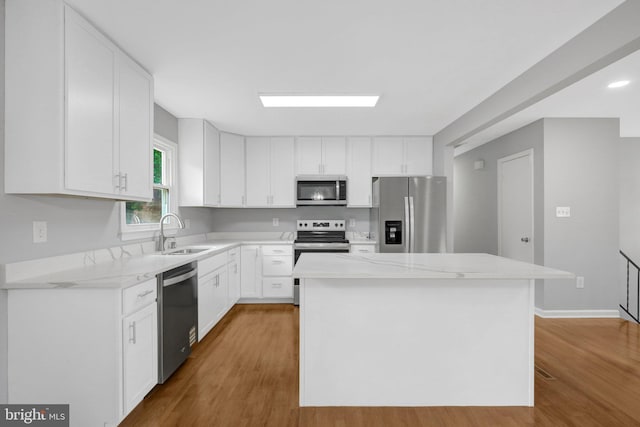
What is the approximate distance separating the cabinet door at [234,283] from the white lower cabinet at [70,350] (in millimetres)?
2147

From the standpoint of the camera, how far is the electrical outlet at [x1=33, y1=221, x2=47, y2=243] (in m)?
1.82

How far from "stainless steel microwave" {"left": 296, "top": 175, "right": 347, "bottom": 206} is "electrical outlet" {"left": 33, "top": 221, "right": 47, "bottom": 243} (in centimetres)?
293

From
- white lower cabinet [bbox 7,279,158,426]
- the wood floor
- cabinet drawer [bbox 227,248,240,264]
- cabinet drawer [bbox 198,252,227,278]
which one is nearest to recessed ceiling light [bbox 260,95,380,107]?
cabinet drawer [bbox 198,252,227,278]

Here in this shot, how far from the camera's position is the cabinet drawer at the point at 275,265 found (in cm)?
431

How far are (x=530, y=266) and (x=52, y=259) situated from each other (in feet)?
10.1

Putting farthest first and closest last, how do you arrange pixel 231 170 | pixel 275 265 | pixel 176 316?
pixel 231 170 < pixel 275 265 < pixel 176 316

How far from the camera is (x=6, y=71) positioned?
167 centimetres

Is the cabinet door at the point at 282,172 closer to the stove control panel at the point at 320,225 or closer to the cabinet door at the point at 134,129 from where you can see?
the stove control panel at the point at 320,225

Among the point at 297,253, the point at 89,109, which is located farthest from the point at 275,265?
the point at 89,109

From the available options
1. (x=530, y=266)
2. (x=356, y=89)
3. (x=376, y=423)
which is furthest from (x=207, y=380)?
(x=356, y=89)

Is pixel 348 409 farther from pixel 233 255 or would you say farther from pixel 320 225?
pixel 320 225

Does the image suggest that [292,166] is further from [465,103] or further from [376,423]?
[376,423]

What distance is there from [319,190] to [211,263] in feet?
6.21

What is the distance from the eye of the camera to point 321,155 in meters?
4.55
